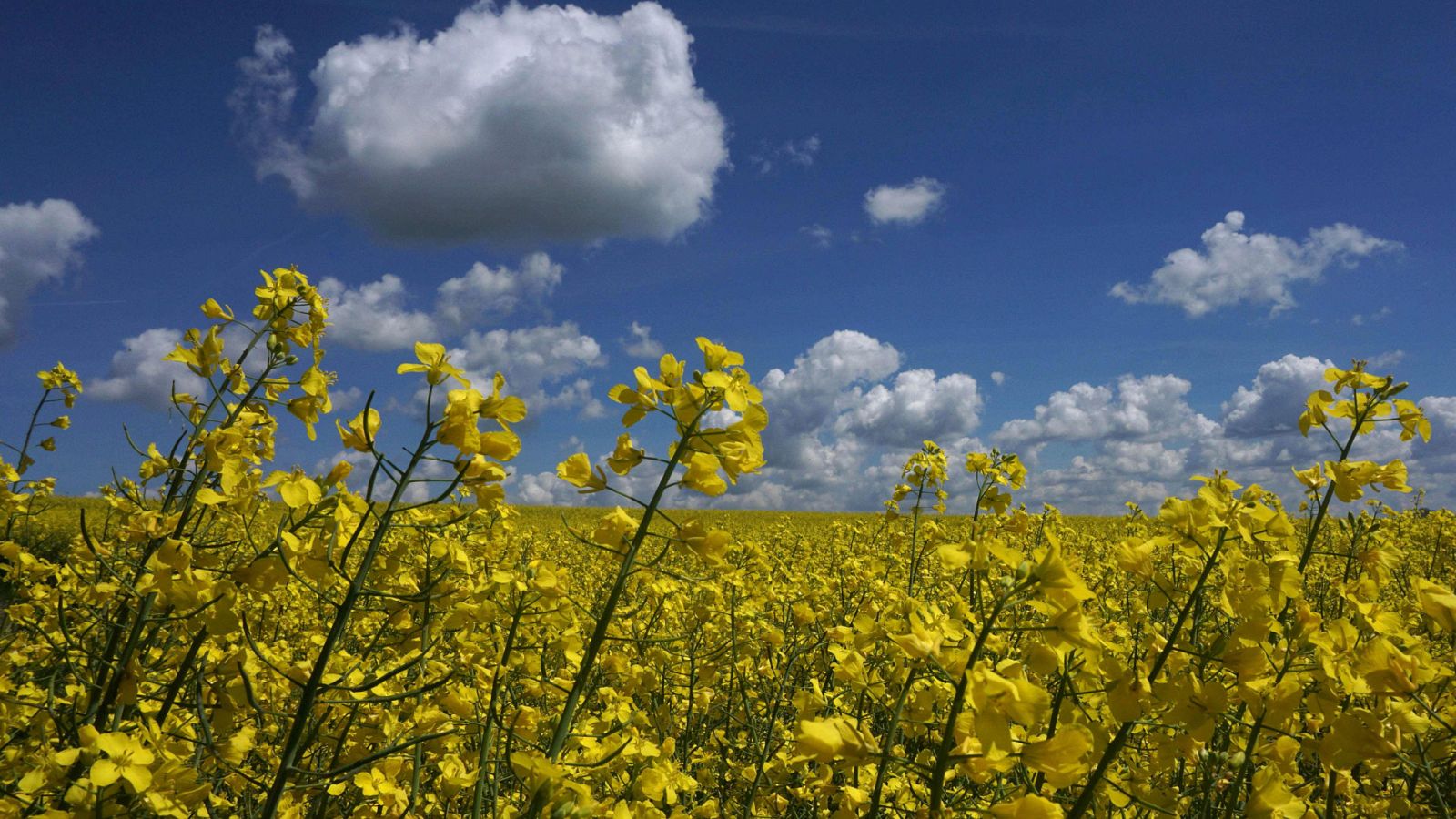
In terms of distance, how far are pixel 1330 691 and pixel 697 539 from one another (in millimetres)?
1496

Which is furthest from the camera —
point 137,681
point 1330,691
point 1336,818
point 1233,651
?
point 1336,818

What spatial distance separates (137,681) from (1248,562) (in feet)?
8.95

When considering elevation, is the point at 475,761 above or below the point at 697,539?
below

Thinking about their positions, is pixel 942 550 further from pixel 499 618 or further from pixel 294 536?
pixel 499 618

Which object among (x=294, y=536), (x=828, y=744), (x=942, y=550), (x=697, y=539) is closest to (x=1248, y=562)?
(x=942, y=550)

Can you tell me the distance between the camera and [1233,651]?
1566 millimetres

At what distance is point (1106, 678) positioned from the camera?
1587 mm

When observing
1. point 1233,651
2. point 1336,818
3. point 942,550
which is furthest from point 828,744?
point 1336,818

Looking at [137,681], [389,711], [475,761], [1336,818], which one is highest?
[137,681]

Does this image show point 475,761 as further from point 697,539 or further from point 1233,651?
point 1233,651

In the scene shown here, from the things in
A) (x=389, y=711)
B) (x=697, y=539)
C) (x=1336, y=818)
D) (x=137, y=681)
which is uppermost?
(x=697, y=539)

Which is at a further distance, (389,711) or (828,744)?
(389,711)

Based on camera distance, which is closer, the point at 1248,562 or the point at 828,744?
the point at 828,744

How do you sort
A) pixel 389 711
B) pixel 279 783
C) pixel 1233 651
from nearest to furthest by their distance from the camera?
pixel 279 783
pixel 1233 651
pixel 389 711
